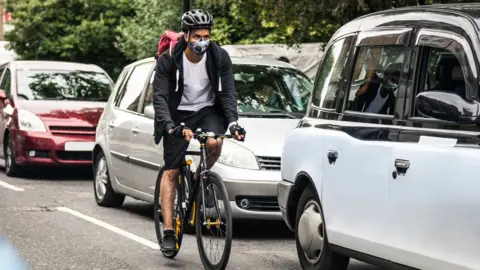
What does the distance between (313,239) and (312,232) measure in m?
A: 0.05

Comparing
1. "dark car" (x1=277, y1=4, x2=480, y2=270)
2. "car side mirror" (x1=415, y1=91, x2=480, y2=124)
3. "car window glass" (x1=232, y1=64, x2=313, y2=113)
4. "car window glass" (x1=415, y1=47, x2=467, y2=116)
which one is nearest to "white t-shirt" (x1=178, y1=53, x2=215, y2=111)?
"dark car" (x1=277, y1=4, x2=480, y2=270)

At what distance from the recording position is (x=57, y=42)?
120 feet

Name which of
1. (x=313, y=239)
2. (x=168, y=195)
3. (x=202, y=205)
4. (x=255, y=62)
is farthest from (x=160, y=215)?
(x=255, y=62)

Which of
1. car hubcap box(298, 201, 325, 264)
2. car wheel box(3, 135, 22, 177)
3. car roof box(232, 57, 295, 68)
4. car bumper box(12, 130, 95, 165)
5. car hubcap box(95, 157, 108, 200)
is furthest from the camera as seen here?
car wheel box(3, 135, 22, 177)

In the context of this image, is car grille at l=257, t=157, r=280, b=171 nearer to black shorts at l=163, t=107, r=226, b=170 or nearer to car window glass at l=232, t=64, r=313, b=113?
car window glass at l=232, t=64, r=313, b=113

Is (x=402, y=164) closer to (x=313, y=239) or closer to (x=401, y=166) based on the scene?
(x=401, y=166)

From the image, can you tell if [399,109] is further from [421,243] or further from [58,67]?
[58,67]

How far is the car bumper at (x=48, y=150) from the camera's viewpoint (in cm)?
1709

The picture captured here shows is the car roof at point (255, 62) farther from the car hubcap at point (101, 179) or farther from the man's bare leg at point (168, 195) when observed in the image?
the man's bare leg at point (168, 195)

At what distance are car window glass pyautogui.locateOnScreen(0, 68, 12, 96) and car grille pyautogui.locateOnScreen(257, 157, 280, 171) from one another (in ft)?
27.8

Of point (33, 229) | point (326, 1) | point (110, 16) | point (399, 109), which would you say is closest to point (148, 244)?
point (33, 229)

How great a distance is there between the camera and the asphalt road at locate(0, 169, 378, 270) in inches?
362

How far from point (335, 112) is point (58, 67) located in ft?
36.6

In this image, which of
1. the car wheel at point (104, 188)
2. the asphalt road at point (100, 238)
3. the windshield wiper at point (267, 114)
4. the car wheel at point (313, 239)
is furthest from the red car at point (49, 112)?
the car wheel at point (313, 239)
